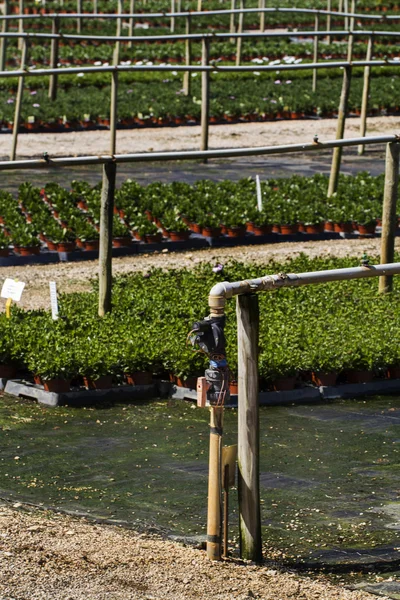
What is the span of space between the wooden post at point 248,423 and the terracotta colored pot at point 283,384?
146 inches

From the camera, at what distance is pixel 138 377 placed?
36.3 ft

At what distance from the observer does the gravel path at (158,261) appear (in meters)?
14.7

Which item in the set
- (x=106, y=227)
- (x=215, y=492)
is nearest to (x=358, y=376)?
(x=106, y=227)

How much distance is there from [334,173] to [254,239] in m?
2.19

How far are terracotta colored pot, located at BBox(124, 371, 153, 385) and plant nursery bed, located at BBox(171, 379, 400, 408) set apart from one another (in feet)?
0.82

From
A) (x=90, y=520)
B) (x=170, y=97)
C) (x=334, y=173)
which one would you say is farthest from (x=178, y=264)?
(x=170, y=97)

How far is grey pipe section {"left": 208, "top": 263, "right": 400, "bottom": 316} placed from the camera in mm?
A: 7215

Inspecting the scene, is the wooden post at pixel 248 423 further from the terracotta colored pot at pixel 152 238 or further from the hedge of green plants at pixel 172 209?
the terracotta colored pot at pixel 152 238

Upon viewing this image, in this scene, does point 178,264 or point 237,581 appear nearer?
point 237,581

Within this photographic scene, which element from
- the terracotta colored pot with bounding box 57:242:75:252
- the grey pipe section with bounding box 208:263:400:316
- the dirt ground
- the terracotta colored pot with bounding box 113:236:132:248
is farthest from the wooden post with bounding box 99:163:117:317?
the dirt ground

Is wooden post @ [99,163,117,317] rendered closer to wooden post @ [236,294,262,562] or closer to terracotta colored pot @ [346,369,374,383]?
terracotta colored pot @ [346,369,374,383]

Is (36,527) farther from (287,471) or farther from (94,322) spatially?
(94,322)

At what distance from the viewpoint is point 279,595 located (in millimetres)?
6797

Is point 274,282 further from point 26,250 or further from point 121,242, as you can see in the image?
point 121,242
